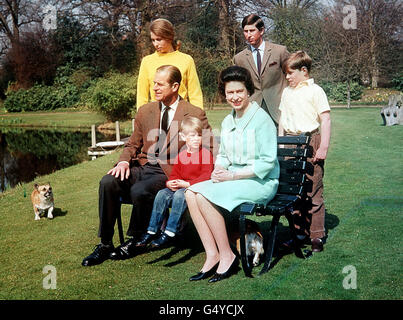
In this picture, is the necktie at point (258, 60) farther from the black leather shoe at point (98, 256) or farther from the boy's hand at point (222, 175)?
the black leather shoe at point (98, 256)

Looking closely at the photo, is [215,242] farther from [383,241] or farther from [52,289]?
[383,241]

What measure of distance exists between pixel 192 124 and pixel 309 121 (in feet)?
3.43

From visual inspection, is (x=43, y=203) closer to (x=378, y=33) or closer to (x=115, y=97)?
(x=115, y=97)

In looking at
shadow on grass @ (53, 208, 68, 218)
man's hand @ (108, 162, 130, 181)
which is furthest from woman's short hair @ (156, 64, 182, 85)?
shadow on grass @ (53, 208, 68, 218)

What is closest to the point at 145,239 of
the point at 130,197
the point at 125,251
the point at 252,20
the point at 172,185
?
the point at 125,251

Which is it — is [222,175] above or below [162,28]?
below

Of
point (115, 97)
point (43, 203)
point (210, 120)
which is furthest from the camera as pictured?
point (115, 97)

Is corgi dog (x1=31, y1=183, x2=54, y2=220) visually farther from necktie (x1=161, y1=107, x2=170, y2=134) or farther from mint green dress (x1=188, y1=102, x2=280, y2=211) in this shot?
mint green dress (x1=188, y1=102, x2=280, y2=211)

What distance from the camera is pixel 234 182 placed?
3.48 metres

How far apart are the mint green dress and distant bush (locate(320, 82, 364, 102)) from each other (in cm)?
2358

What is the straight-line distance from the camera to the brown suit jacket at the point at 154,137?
414 centimetres

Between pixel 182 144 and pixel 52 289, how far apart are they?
62.4 inches

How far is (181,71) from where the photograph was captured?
4.68 meters

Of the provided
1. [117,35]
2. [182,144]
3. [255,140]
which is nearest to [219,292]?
[255,140]
